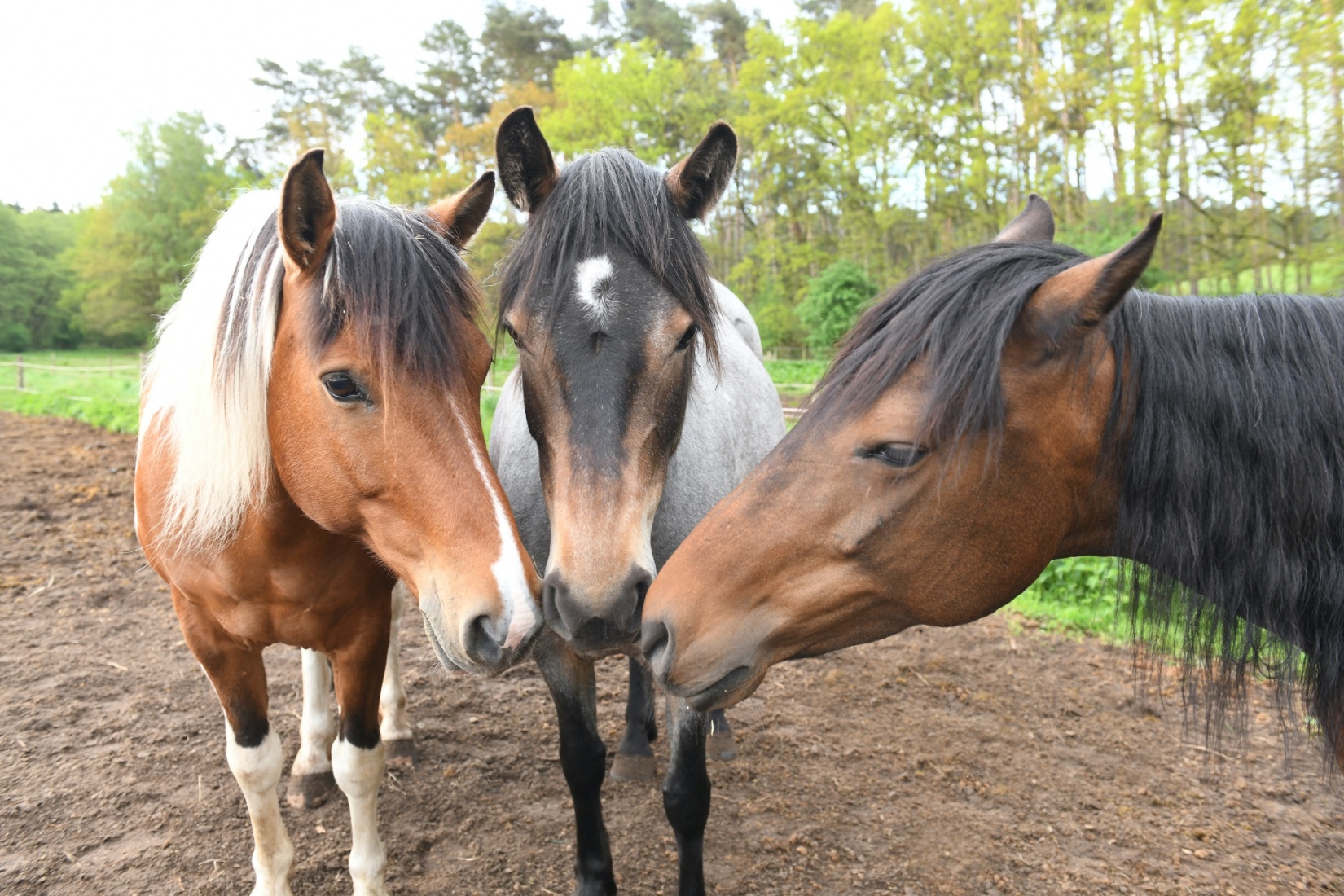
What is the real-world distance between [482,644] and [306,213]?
1.32 metres

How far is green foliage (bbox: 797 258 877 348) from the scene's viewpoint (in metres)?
25.1

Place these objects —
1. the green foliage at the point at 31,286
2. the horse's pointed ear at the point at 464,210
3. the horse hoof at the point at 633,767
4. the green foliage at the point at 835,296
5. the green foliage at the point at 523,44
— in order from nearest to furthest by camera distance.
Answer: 1. the horse's pointed ear at the point at 464,210
2. the horse hoof at the point at 633,767
3. the green foliage at the point at 835,296
4. the green foliage at the point at 523,44
5. the green foliage at the point at 31,286

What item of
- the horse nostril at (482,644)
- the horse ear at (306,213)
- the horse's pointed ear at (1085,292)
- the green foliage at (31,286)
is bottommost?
the horse nostril at (482,644)

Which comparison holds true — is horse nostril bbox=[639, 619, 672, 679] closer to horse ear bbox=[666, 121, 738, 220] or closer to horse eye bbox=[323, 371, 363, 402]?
horse eye bbox=[323, 371, 363, 402]

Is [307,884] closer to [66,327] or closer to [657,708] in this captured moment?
[657,708]

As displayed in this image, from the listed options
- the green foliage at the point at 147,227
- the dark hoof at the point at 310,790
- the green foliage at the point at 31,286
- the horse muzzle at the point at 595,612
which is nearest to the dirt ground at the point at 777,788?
the dark hoof at the point at 310,790

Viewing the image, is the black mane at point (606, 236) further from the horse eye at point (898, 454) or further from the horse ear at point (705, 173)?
the horse eye at point (898, 454)

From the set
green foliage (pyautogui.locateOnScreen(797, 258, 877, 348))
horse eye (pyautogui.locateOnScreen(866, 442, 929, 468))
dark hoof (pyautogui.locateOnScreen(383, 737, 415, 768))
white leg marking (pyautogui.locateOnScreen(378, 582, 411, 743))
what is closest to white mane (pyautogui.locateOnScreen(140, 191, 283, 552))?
horse eye (pyautogui.locateOnScreen(866, 442, 929, 468))

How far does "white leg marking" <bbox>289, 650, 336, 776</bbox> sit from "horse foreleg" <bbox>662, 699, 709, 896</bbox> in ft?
6.49

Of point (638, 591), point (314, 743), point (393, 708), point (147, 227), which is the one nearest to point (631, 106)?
point (393, 708)

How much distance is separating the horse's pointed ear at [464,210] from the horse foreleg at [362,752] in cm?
148

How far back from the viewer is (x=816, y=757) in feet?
13.9

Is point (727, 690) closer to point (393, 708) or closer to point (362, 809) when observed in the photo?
point (362, 809)

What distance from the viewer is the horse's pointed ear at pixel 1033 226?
242 cm
